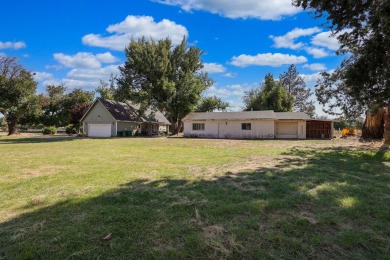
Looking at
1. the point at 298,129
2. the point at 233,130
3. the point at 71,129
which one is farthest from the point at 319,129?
the point at 71,129

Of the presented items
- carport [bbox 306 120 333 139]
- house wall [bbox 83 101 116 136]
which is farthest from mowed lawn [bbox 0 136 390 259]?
house wall [bbox 83 101 116 136]

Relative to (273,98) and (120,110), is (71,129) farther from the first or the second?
(273,98)

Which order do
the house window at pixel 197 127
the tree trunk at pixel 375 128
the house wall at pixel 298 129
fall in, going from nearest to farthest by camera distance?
1. the tree trunk at pixel 375 128
2. the house wall at pixel 298 129
3. the house window at pixel 197 127

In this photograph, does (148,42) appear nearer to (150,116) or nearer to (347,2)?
(150,116)

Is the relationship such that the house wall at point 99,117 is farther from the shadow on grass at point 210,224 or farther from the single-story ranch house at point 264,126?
the shadow on grass at point 210,224

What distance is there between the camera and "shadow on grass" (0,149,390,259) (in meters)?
3.36

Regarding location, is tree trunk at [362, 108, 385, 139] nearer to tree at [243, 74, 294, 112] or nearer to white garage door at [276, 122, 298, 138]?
white garage door at [276, 122, 298, 138]

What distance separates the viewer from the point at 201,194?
5789mm

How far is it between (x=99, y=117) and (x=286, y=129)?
77.8 feet

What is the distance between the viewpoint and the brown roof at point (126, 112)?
120 feet

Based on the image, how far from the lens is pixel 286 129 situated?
33.2 metres

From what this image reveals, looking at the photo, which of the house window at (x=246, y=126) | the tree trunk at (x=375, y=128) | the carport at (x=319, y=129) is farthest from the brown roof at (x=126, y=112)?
the tree trunk at (x=375, y=128)

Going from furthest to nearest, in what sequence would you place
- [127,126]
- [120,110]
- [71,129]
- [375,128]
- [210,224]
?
[71,129] → [120,110] → [127,126] → [375,128] → [210,224]

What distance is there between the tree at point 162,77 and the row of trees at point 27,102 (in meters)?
11.4
